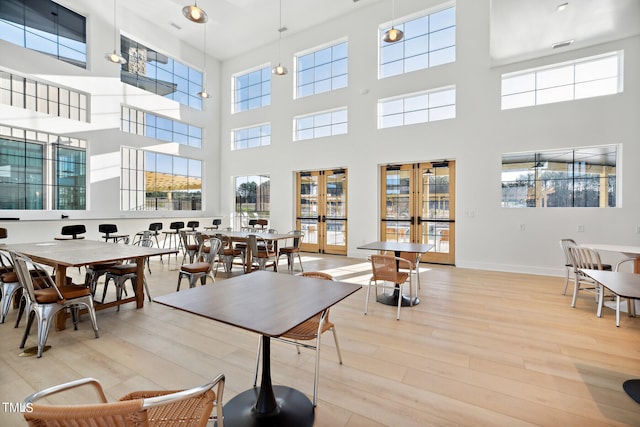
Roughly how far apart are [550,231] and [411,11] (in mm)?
5895

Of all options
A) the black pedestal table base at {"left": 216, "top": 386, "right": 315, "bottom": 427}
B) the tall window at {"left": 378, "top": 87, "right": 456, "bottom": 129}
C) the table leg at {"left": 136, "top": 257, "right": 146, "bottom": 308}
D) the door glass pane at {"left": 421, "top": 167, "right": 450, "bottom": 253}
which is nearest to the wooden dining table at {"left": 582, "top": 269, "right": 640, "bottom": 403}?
the black pedestal table base at {"left": 216, "top": 386, "right": 315, "bottom": 427}

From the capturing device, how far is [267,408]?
179 cm

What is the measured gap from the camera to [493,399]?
1.97 m

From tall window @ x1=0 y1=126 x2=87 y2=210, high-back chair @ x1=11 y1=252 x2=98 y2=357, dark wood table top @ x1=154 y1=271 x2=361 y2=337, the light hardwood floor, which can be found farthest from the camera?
tall window @ x1=0 y1=126 x2=87 y2=210

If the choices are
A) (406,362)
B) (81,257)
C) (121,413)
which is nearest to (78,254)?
(81,257)

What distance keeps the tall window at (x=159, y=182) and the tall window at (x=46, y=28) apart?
250 centimetres

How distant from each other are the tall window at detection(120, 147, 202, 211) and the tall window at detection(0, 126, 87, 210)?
1.05 m

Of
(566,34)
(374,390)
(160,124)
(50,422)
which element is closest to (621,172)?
(566,34)

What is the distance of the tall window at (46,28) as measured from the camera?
20.3 ft

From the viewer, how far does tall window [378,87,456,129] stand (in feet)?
22.0

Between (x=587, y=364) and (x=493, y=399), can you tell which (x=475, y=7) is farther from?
(x=493, y=399)

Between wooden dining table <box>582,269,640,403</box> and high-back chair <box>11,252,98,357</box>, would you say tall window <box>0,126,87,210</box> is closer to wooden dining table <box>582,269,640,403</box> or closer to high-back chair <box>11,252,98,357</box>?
high-back chair <box>11,252,98,357</box>

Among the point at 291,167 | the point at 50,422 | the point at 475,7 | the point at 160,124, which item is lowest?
the point at 50,422


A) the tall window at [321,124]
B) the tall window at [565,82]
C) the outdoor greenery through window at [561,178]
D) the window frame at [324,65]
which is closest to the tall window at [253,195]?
the tall window at [321,124]
